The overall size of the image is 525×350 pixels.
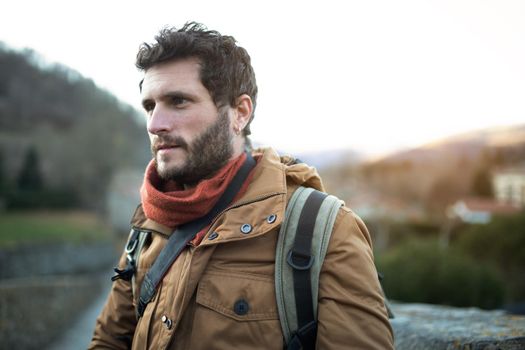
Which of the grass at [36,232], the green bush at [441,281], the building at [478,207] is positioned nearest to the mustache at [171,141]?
the green bush at [441,281]

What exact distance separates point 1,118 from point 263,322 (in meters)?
51.1

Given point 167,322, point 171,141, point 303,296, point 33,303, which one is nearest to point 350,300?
point 303,296

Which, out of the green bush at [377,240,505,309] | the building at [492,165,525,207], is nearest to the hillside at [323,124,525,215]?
the building at [492,165,525,207]

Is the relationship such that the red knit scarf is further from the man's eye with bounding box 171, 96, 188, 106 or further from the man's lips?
the man's eye with bounding box 171, 96, 188, 106

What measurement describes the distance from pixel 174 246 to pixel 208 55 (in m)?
0.99

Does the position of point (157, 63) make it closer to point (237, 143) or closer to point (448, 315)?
point (237, 143)

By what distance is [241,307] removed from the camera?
186 cm

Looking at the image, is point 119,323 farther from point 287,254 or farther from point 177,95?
point 177,95

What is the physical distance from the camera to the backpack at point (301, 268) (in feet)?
5.99

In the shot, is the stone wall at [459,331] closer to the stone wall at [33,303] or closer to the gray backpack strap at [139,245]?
the gray backpack strap at [139,245]

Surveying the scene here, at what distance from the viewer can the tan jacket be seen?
5.90 ft

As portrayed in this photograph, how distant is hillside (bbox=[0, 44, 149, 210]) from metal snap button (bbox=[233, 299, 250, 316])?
142ft

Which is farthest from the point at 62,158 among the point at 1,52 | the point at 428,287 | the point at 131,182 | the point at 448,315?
the point at 448,315

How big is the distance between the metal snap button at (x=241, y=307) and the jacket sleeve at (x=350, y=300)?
1.03ft
